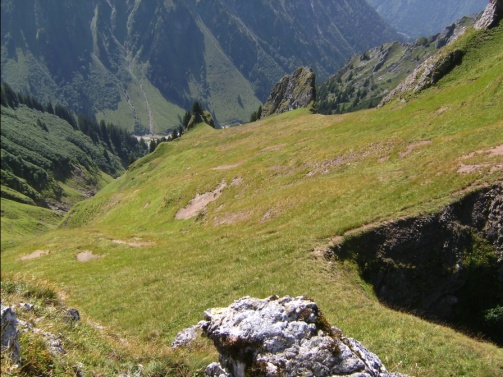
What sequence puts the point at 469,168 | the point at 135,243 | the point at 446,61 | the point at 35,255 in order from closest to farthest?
the point at 469,168 → the point at 135,243 → the point at 35,255 → the point at 446,61

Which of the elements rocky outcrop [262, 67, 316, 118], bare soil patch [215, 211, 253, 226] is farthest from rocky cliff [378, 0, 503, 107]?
rocky outcrop [262, 67, 316, 118]

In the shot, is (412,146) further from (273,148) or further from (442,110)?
(273,148)

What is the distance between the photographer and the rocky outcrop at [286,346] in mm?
11859

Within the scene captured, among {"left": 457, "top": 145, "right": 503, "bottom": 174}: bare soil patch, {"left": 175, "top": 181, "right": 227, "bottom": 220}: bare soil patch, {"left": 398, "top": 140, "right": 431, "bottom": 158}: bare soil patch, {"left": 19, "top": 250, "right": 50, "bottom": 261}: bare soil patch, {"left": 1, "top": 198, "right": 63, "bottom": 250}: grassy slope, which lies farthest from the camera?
{"left": 1, "top": 198, "right": 63, "bottom": 250}: grassy slope

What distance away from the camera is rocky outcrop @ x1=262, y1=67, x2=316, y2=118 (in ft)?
528

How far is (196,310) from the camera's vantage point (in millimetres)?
26062

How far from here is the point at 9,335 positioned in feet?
33.5

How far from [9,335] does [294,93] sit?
17179 centimetres

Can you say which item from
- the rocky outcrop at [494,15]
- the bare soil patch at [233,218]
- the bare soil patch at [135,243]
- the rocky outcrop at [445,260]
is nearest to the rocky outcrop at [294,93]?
the rocky outcrop at [494,15]

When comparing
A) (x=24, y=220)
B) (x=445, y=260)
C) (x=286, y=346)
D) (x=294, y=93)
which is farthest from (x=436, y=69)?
(x=24, y=220)

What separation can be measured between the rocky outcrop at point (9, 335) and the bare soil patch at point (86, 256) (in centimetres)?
3623

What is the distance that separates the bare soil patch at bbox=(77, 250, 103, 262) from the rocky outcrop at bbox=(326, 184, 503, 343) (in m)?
28.5

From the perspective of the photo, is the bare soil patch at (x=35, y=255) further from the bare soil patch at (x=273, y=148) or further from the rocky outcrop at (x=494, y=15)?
the rocky outcrop at (x=494, y=15)

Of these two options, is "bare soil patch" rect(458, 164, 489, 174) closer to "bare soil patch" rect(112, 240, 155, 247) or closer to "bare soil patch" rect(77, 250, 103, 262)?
"bare soil patch" rect(112, 240, 155, 247)
